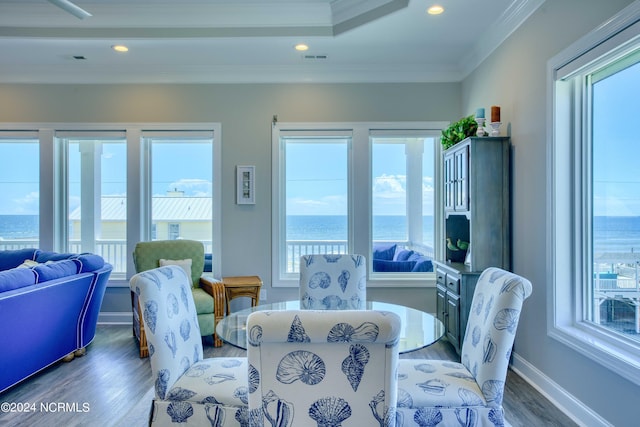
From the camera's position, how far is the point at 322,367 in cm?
116

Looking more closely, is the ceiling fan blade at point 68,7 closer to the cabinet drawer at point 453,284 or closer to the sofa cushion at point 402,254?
the cabinet drawer at point 453,284

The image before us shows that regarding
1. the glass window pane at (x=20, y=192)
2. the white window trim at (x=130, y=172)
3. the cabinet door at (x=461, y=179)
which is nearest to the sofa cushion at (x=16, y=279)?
the white window trim at (x=130, y=172)

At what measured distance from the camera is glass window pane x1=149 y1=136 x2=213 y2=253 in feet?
15.4

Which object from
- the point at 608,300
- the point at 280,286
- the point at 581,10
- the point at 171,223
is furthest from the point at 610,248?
the point at 171,223

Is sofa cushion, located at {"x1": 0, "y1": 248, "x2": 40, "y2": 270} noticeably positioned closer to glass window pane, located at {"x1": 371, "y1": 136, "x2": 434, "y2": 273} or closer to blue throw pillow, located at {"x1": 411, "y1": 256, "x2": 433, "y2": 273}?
glass window pane, located at {"x1": 371, "y1": 136, "x2": 434, "y2": 273}

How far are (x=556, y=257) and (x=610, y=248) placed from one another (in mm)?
328

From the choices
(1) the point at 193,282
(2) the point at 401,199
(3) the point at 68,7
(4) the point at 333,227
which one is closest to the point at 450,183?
(2) the point at 401,199

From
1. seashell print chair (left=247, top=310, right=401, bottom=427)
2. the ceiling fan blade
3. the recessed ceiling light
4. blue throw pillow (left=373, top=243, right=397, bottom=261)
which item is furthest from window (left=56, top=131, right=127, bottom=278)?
seashell print chair (left=247, top=310, right=401, bottom=427)

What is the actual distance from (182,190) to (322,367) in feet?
13.0

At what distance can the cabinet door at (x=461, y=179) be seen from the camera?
3318mm

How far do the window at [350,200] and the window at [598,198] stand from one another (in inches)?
80.0

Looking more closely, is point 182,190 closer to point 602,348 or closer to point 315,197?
point 315,197

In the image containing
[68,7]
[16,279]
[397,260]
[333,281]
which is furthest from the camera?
[397,260]

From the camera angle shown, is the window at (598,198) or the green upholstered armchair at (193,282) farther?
the green upholstered armchair at (193,282)
